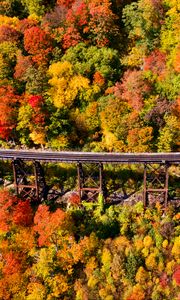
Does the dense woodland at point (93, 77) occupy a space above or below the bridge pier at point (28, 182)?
above

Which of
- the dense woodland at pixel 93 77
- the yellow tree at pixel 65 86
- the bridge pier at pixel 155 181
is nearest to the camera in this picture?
the bridge pier at pixel 155 181

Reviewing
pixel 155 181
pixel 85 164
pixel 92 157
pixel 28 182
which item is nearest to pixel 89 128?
pixel 85 164

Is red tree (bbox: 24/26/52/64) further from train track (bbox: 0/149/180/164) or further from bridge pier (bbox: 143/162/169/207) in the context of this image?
bridge pier (bbox: 143/162/169/207)

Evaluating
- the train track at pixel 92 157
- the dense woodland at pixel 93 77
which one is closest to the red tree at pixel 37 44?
the dense woodland at pixel 93 77

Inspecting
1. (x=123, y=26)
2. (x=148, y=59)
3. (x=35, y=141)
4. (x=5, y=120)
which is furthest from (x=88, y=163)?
(x=123, y=26)

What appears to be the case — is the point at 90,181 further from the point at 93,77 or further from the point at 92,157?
the point at 93,77

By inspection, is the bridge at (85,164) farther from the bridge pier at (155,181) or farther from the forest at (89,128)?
the forest at (89,128)

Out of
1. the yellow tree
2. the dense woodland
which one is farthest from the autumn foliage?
the yellow tree
